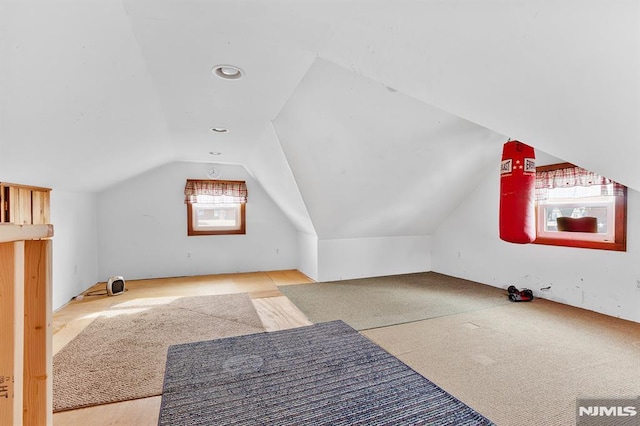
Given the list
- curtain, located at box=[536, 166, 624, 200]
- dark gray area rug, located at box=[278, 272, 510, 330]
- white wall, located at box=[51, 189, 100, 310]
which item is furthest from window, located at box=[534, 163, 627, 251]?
white wall, located at box=[51, 189, 100, 310]

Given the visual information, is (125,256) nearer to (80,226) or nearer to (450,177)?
(80,226)

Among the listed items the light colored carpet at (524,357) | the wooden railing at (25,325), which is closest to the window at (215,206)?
the light colored carpet at (524,357)

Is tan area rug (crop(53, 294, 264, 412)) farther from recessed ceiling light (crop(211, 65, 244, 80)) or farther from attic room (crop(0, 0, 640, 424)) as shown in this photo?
recessed ceiling light (crop(211, 65, 244, 80))

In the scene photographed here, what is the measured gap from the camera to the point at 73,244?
3.99m

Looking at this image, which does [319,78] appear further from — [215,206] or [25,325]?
[215,206]

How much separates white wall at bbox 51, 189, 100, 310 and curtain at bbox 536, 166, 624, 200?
580cm

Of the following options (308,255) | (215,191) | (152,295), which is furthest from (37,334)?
(215,191)

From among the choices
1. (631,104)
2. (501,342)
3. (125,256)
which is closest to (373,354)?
(501,342)

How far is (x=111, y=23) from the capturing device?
1.42 meters

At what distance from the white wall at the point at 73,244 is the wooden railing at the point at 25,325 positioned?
326 centimetres

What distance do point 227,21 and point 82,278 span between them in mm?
4456

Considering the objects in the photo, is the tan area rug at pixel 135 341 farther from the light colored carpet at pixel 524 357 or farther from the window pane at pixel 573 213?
the window pane at pixel 573 213

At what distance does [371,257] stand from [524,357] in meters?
3.07

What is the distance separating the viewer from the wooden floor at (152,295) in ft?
5.56
